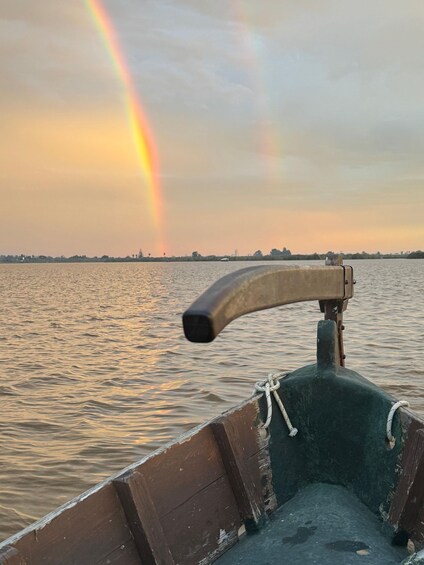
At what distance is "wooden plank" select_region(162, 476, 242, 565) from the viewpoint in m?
3.94

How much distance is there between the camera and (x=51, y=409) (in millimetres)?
11883

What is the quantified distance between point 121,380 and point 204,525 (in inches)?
430

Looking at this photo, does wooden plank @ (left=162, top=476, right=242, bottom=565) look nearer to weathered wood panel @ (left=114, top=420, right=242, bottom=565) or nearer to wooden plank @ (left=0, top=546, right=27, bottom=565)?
weathered wood panel @ (left=114, top=420, right=242, bottom=565)

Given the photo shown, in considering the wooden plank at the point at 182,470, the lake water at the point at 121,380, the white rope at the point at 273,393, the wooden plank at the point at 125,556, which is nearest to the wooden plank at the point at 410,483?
the white rope at the point at 273,393

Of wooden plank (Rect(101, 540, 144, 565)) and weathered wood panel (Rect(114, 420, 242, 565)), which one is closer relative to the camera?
wooden plank (Rect(101, 540, 144, 565))

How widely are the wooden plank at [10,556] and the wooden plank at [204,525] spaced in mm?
1147

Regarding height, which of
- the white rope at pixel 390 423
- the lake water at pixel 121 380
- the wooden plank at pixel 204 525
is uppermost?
the white rope at pixel 390 423

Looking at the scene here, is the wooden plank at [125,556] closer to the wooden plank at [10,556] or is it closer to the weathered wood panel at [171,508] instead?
the weathered wood panel at [171,508]

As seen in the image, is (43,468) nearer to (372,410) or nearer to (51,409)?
(51,409)

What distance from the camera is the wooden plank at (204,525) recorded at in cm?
394

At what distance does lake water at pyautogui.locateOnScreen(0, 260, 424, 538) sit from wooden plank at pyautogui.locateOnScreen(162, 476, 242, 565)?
365 cm

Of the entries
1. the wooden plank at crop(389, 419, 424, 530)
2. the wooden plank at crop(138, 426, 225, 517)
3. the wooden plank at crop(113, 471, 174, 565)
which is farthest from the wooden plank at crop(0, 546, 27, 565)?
the wooden plank at crop(389, 419, 424, 530)

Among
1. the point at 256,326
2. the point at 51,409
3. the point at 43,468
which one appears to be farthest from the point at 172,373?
the point at 256,326

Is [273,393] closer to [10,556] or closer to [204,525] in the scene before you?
[204,525]
